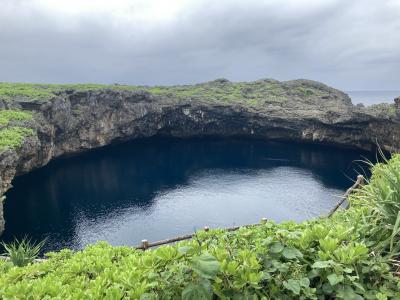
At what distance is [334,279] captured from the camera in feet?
14.7

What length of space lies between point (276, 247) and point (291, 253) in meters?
0.21

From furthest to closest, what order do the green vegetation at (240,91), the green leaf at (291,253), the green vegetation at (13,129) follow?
the green vegetation at (240,91) < the green vegetation at (13,129) < the green leaf at (291,253)

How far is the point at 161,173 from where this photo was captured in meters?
69.6

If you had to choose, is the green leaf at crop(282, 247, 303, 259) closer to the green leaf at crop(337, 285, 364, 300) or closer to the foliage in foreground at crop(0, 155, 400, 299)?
the foliage in foreground at crop(0, 155, 400, 299)

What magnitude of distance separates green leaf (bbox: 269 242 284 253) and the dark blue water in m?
34.9

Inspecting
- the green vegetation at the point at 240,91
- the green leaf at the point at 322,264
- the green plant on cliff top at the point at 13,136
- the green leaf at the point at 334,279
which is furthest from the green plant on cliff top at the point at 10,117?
the green leaf at the point at 334,279

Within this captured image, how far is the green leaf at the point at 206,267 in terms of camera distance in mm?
4117

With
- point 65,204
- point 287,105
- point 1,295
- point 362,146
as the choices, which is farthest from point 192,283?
point 287,105

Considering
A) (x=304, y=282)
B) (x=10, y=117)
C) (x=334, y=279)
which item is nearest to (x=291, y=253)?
(x=304, y=282)

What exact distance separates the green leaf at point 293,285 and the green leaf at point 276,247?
0.45m

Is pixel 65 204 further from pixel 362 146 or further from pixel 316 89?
pixel 316 89

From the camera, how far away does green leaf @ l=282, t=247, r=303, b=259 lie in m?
4.92

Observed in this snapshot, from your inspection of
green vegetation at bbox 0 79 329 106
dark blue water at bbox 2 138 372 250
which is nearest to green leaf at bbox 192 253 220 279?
dark blue water at bbox 2 138 372 250

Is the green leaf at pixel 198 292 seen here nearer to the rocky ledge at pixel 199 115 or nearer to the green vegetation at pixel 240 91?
the rocky ledge at pixel 199 115
